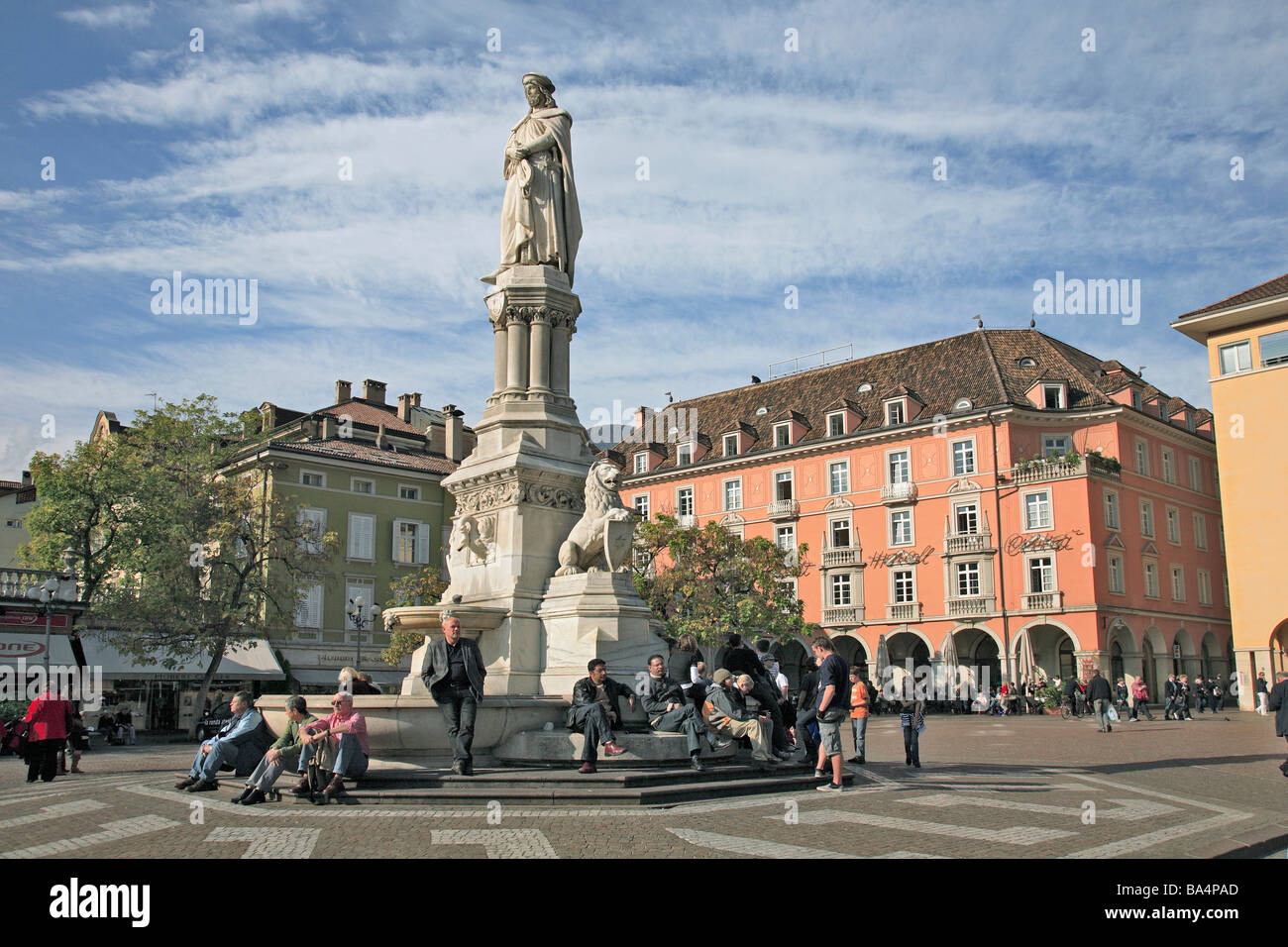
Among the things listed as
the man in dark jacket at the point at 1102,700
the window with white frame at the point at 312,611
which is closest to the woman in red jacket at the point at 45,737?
the man in dark jacket at the point at 1102,700

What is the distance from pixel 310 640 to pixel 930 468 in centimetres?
3090

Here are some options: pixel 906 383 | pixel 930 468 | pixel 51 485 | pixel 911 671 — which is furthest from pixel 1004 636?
pixel 51 485

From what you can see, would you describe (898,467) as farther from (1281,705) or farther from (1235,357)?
(1281,705)

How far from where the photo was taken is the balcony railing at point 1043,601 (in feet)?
153

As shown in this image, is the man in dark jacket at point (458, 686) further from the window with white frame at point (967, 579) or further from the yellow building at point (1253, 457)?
the window with white frame at point (967, 579)

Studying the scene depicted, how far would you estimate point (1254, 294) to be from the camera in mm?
42750

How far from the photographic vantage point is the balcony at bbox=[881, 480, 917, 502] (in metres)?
51.8

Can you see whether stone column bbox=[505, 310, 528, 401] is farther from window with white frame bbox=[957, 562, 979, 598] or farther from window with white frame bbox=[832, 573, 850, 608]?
window with white frame bbox=[832, 573, 850, 608]

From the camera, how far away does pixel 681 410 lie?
69000 mm

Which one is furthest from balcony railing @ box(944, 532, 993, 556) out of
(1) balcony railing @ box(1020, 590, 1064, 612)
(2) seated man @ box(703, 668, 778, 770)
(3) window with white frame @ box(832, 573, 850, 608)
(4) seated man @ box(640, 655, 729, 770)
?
(4) seated man @ box(640, 655, 729, 770)

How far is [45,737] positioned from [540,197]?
35.8 ft

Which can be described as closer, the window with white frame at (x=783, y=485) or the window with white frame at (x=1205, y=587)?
the window with white frame at (x=1205, y=587)

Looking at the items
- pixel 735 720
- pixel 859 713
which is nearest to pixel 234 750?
pixel 735 720

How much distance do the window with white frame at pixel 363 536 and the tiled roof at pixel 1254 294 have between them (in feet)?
127
